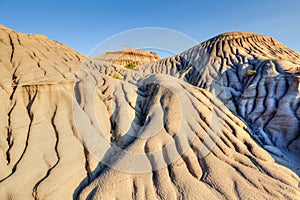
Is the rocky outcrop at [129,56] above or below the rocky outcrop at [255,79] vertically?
below

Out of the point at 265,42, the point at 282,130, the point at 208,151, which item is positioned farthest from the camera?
the point at 265,42

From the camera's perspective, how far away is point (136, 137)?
813 cm

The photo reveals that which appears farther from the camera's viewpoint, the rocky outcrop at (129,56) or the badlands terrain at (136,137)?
the rocky outcrop at (129,56)

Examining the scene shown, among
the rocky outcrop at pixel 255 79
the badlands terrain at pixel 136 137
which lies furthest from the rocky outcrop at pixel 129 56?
the badlands terrain at pixel 136 137

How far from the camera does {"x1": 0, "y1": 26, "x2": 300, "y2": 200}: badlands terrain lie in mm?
6324

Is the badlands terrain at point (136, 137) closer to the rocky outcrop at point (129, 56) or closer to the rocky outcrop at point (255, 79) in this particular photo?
the rocky outcrop at point (255, 79)

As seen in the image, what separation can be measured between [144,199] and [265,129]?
306 inches

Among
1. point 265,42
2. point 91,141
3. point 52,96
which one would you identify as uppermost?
point 265,42

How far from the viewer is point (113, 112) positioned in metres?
9.42

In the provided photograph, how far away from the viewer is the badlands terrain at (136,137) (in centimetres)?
632

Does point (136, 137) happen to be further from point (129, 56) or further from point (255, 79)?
point (129, 56)

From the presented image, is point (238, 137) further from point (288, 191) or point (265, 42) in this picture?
point (265, 42)

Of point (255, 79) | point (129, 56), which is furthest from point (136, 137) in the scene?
point (129, 56)

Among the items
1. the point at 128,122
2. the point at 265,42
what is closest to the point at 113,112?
the point at 128,122
